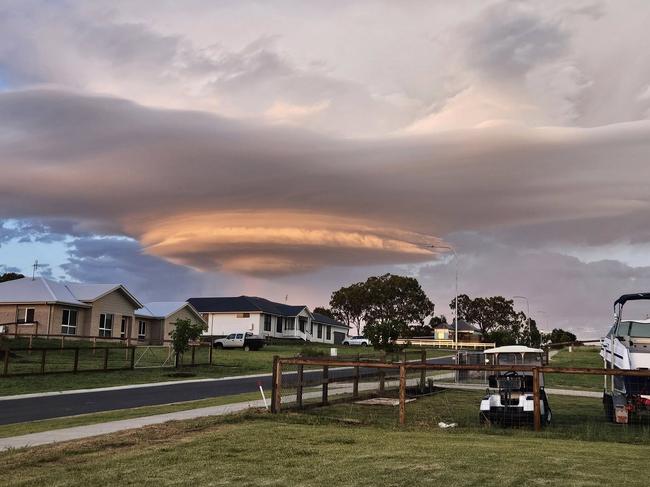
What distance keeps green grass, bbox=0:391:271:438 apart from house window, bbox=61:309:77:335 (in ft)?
120

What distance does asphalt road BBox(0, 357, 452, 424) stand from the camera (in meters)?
19.4

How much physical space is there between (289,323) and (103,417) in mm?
74806

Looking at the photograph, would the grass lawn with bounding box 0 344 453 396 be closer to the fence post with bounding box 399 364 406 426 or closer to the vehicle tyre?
the vehicle tyre

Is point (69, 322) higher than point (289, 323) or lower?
lower

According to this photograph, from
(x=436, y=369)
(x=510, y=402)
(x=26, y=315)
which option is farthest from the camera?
(x=26, y=315)

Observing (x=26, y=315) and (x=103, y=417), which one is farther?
(x=26, y=315)

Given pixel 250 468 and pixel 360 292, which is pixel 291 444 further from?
pixel 360 292

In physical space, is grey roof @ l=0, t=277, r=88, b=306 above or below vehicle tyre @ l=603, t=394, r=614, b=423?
above

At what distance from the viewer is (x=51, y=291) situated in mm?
55938

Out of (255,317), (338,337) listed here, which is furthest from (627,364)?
(338,337)

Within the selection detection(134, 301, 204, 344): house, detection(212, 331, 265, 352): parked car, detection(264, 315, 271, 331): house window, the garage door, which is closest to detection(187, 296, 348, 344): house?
detection(264, 315, 271, 331): house window

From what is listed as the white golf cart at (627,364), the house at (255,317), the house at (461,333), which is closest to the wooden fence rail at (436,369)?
the white golf cart at (627,364)

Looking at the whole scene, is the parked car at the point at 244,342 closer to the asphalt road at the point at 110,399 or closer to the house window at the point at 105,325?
the house window at the point at 105,325

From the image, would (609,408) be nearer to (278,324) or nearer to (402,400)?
(402,400)
